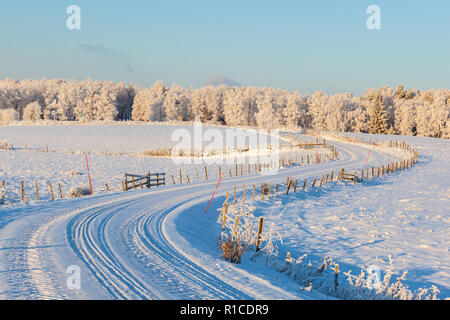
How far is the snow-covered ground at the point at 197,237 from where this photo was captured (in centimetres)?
823

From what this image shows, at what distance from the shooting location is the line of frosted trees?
104 meters

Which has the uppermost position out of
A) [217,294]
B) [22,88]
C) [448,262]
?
[22,88]

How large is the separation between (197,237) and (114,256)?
15.4 ft

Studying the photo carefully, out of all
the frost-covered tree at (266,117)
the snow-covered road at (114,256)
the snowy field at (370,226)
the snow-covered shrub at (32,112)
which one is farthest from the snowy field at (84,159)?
the frost-covered tree at (266,117)

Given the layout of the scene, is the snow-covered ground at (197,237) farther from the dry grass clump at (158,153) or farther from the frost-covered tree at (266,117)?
the frost-covered tree at (266,117)

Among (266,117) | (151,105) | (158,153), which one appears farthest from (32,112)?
(158,153)

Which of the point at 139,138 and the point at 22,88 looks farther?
the point at 22,88

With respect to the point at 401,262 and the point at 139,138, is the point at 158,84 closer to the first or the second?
the point at 139,138

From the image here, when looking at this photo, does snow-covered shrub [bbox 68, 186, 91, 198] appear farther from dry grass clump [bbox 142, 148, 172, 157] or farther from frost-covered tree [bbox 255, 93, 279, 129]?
frost-covered tree [bbox 255, 93, 279, 129]

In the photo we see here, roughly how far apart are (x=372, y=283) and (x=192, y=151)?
43.6 metres

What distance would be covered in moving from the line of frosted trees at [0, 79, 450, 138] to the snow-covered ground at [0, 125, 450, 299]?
78.4 metres

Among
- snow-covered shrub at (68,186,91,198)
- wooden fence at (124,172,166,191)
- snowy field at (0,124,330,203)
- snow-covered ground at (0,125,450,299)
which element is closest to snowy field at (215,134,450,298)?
snow-covered ground at (0,125,450,299)

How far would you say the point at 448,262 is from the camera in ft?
46.5

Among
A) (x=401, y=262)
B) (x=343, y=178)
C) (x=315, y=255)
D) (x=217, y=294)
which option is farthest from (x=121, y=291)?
(x=343, y=178)
